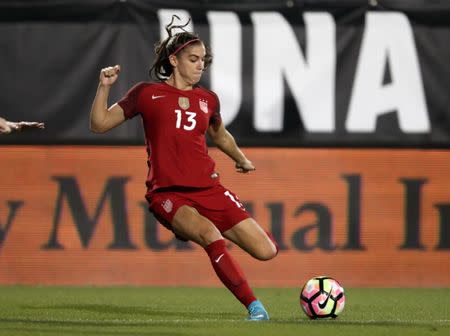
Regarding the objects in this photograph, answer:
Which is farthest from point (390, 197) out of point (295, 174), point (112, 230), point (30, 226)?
point (30, 226)

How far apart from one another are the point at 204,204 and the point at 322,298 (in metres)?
1.08

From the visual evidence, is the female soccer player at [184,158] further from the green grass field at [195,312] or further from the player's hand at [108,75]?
the green grass field at [195,312]

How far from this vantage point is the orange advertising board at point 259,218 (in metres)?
12.5

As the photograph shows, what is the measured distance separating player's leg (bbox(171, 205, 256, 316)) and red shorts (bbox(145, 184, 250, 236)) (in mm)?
68

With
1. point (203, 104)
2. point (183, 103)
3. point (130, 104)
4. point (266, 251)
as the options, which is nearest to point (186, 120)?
point (183, 103)

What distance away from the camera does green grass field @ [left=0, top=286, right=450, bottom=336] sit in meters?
7.89

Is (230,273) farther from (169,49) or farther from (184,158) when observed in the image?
(169,49)

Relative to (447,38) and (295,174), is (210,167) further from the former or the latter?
(447,38)

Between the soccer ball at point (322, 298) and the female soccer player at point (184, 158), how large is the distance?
398mm

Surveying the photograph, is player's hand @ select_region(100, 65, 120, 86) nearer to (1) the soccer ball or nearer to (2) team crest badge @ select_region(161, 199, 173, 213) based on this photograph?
(2) team crest badge @ select_region(161, 199, 173, 213)

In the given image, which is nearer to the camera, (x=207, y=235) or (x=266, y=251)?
(x=207, y=235)

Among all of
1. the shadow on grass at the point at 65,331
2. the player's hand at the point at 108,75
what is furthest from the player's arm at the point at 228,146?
the shadow on grass at the point at 65,331

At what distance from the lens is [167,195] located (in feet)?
29.3

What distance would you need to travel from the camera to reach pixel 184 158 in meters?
8.98
